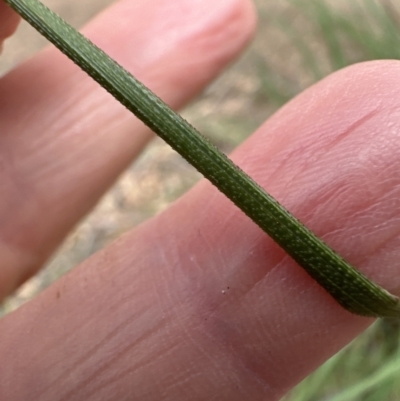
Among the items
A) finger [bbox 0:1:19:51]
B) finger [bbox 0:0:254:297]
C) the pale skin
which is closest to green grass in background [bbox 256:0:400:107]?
finger [bbox 0:0:254:297]

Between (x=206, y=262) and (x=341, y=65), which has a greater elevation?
(x=341, y=65)

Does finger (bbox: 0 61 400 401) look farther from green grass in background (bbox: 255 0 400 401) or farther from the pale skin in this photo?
green grass in background (bbox: 255 0 400 401)

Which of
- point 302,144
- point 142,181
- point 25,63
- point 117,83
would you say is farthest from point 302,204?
point 142,181

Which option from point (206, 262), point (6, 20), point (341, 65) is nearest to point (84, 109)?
point (6, 20)

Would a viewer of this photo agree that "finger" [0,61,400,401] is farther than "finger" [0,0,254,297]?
No

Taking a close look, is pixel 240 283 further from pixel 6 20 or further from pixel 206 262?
pixel 6 20

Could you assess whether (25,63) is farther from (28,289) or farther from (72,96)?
(28,289)

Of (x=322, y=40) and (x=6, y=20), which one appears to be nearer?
A: (x=6, y=20)
